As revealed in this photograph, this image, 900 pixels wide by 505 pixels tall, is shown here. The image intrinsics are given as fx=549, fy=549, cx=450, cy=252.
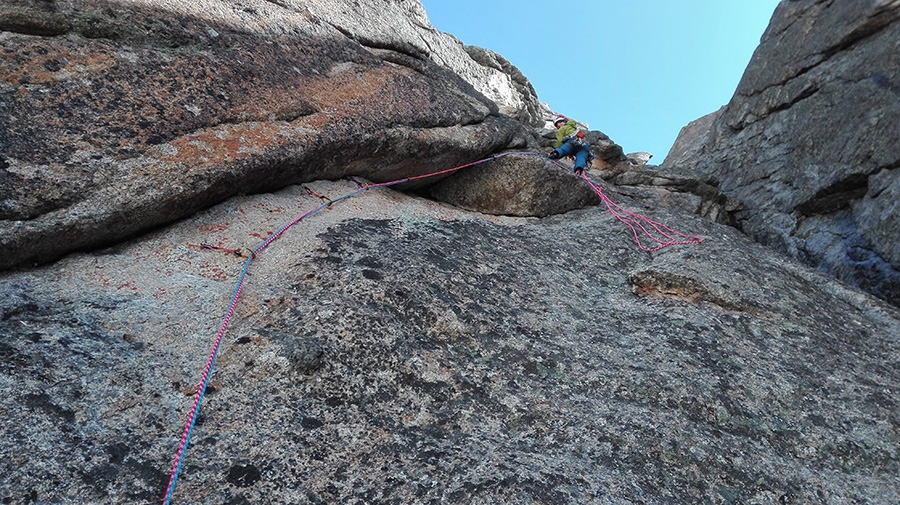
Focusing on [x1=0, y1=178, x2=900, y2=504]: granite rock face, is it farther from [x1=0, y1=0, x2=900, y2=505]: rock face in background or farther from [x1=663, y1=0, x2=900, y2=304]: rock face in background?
[x1=663, y1=0, x2=900, y2=304]: rock face in background

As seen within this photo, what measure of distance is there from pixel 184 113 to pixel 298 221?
1804mm

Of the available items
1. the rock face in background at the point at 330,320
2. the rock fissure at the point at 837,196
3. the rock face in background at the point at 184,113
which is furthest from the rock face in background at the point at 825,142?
the rock face in background at the point at 184,113

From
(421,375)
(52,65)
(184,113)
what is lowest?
(421,375)

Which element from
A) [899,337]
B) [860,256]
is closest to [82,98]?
[899,337]

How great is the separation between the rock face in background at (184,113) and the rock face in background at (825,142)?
7094 millimetres

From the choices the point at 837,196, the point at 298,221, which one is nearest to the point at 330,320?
the point at 298,221

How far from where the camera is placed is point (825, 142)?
39.2ft

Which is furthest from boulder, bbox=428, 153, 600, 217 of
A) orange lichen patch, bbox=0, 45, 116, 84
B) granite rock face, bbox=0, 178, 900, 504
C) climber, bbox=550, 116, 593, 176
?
orange lichen patch, bbox=0, 45, 116, 84

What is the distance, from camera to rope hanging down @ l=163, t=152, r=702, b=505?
363cm

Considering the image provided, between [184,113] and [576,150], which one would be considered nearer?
[184,113]

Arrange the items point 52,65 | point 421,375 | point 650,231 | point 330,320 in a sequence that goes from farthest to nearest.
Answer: point 650,231 → point 52,65 → point 330,320 → point 421,375

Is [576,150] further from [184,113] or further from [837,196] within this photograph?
[184,113]

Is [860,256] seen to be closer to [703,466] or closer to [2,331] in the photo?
[703,466]

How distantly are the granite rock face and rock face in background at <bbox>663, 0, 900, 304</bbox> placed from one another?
3101mm
